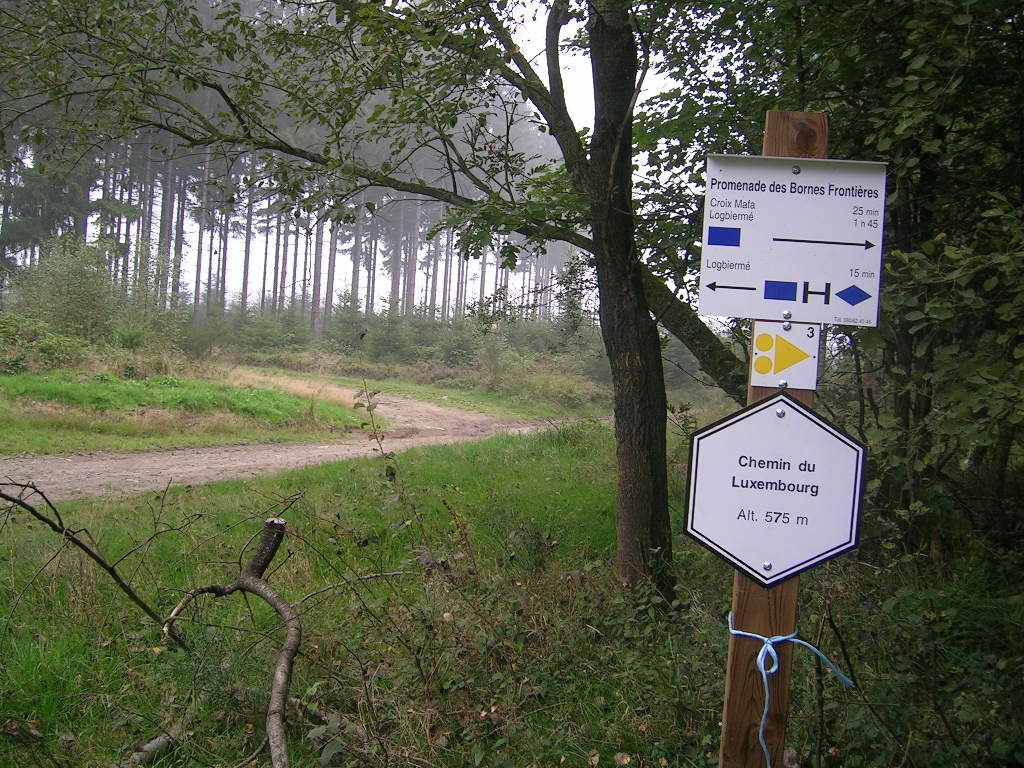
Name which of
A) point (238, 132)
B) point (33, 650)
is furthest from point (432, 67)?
point (33, 650)

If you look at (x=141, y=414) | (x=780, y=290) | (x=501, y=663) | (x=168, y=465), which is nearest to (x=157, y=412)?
(x=141, y=414)

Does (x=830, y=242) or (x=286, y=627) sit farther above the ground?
(x=830, y=242)

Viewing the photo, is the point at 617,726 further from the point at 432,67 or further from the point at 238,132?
the point at 238,132

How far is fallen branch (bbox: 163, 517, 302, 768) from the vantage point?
2.71 meters

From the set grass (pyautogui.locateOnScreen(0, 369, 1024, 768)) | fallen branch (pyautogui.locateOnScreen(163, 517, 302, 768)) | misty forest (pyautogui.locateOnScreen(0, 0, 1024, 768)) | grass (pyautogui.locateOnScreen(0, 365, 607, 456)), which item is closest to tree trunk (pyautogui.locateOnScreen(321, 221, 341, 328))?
grass (pyautogui.locateOnScreen(0, 365, 607, 456))

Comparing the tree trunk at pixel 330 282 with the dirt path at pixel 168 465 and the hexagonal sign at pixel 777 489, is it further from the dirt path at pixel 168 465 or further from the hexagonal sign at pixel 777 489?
the hexagonal sign at pixel 777 489

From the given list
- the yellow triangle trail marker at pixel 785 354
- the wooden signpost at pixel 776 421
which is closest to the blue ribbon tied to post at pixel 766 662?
the wooden signpost at pixel 776 421

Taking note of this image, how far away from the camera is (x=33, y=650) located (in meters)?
4.18

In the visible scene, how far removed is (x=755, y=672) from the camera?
2.20m

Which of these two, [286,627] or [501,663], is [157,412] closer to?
[286,627]

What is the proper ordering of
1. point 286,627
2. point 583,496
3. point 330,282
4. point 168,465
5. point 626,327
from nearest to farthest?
point 286,627, point 626,327, point 583,496, point 168,465, point 330,282

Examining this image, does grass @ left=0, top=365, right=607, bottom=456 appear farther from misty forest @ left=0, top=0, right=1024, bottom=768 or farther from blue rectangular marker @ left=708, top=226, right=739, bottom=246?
blue rectangular marker @ left=708, top=226, right=739, bottom=246

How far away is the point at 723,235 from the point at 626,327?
3027 mm

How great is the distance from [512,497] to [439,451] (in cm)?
390
